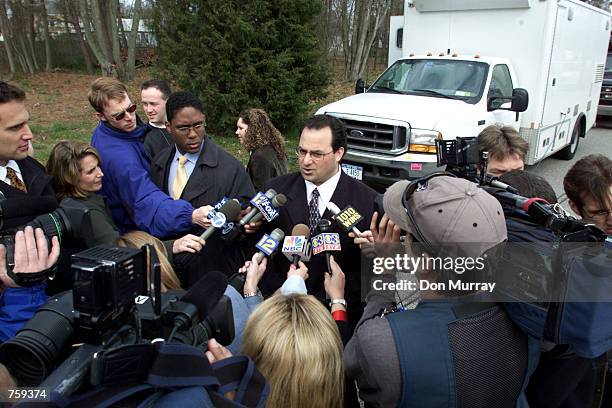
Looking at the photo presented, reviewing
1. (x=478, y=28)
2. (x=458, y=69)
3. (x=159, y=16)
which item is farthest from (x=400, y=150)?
(x=159, y=16)

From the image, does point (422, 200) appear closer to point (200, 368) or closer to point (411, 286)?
point (411, 286)

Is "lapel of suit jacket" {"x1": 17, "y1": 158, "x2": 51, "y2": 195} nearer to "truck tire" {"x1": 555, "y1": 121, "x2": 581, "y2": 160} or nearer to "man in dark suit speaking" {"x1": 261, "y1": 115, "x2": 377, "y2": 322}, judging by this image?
"man in dark suit speaking" {"x1": 261, "y1": 115, "x2": 377, "y2": 322}

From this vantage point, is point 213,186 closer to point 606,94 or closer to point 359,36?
point 606,94

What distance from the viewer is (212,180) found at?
3137mm

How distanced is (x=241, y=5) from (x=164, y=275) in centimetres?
886

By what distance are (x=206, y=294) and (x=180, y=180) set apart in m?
1.97

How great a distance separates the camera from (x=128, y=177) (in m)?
3.07

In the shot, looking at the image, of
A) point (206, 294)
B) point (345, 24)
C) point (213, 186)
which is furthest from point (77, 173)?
point (345, 24)

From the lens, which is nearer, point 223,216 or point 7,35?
point 223,216

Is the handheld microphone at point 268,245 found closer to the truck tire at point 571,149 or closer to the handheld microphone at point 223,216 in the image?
the handheld microphone at point 223,216

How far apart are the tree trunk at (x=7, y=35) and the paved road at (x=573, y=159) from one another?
19.9m

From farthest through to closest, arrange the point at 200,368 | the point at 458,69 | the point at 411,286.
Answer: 1. the point at 458,69
2. the point at 411,286
3. the point at 200,368

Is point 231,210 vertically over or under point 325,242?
over

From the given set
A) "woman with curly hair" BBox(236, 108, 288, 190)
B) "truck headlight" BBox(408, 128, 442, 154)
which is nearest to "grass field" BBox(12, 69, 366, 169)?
"truck headlight" BBox(408, 128, 442, 154)
